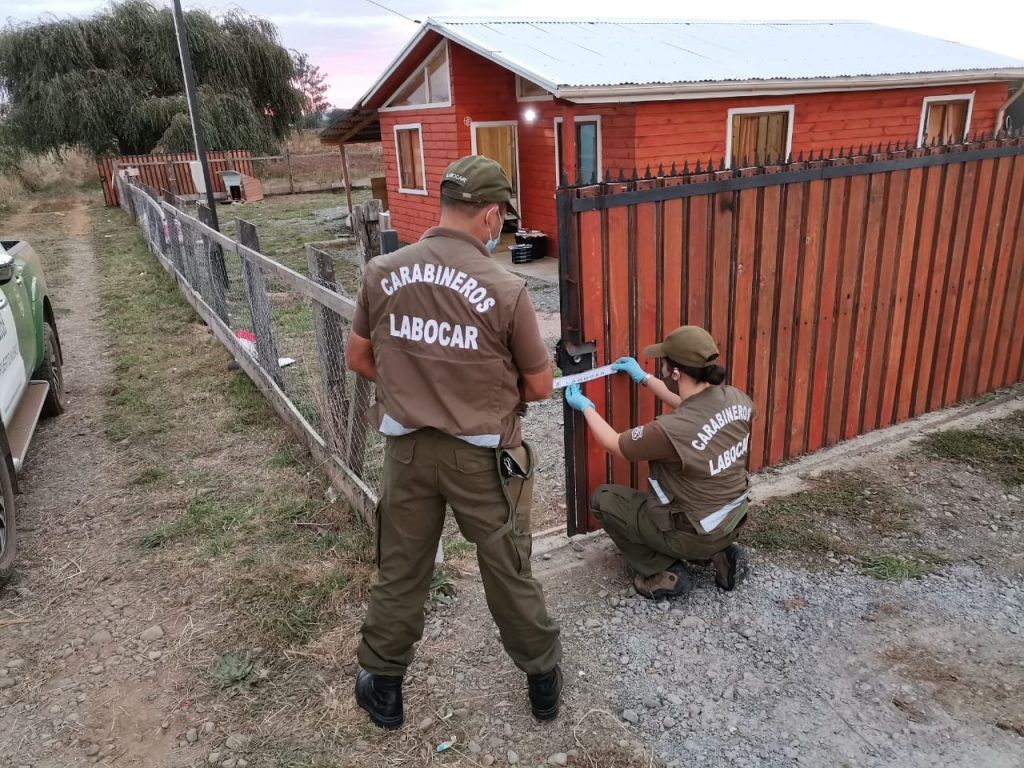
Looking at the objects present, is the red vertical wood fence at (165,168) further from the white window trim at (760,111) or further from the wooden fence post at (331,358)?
the wooden fence post at (331,358)

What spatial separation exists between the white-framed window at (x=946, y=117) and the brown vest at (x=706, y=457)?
11787 mm

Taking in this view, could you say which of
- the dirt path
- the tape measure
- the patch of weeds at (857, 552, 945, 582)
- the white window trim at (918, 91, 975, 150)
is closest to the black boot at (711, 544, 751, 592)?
the patch of weeds at (857, 552, 945, 582)

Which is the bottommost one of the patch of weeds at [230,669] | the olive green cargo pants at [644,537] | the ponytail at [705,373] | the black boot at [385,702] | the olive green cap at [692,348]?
the patch of weeds at [230,669]

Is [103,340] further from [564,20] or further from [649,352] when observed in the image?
[564,20]

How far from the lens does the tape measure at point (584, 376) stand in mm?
3123

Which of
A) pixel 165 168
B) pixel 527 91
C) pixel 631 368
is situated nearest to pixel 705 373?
pixel 631 368

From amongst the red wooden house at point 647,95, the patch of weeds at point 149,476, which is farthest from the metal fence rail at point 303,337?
the red wooden house at point 647,95

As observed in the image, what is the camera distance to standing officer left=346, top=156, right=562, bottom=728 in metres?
2.16

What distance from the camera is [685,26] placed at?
12656 millimetres

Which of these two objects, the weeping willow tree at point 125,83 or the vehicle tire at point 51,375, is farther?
the weeping willow tree at point 125,83

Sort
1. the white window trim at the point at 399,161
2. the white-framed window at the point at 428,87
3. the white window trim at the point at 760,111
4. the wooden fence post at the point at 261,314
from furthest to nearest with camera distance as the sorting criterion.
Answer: the white window trim at the point at 399,161 → the white-framed window at the point at 428,87 → the white window trim at the point at 760,111 → the wooden fence post at the point at 261,314

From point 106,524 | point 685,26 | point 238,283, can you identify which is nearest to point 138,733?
point 106,524

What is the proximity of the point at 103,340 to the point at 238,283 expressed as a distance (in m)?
2.87

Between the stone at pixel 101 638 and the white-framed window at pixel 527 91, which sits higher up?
the white-framed window at pixel 527 91
